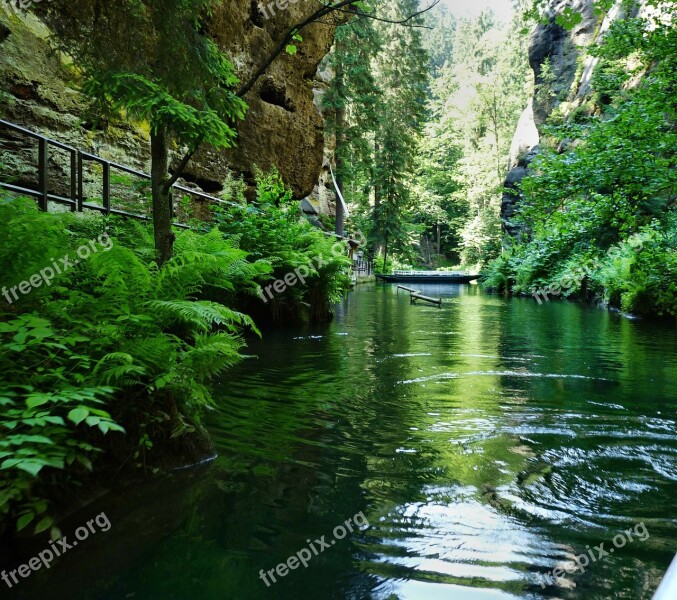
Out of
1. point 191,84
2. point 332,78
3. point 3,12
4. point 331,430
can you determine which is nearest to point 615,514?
point 331,430

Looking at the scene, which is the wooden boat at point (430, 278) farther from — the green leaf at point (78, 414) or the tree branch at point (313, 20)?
the green leaf at point (78, 414)

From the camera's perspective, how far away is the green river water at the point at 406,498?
2.10 m

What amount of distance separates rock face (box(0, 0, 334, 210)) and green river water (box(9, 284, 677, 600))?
148 inches

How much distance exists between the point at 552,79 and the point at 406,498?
40969 mm

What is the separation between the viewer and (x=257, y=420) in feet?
13.9

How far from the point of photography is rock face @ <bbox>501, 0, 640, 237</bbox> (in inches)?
1319

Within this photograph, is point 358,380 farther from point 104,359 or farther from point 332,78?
point 332,78

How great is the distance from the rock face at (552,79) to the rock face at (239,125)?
21.2m

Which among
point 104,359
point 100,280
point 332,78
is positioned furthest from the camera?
point 332,78

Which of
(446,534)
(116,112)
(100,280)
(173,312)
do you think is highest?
(116,112)

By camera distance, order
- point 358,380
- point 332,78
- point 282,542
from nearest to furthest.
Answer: point 282,542, point 358,380, point 332,78

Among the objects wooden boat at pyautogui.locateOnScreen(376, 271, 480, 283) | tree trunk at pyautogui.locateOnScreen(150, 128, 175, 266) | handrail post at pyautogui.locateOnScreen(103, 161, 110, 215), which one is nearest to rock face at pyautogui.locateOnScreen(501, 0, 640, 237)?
wooden boat at pyautogui.locateOnScreen(376, 271, 480, 283)

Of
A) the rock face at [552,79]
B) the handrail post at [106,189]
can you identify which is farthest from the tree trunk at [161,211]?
the rock face at [552,79]

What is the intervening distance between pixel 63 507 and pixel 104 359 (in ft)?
2.31
